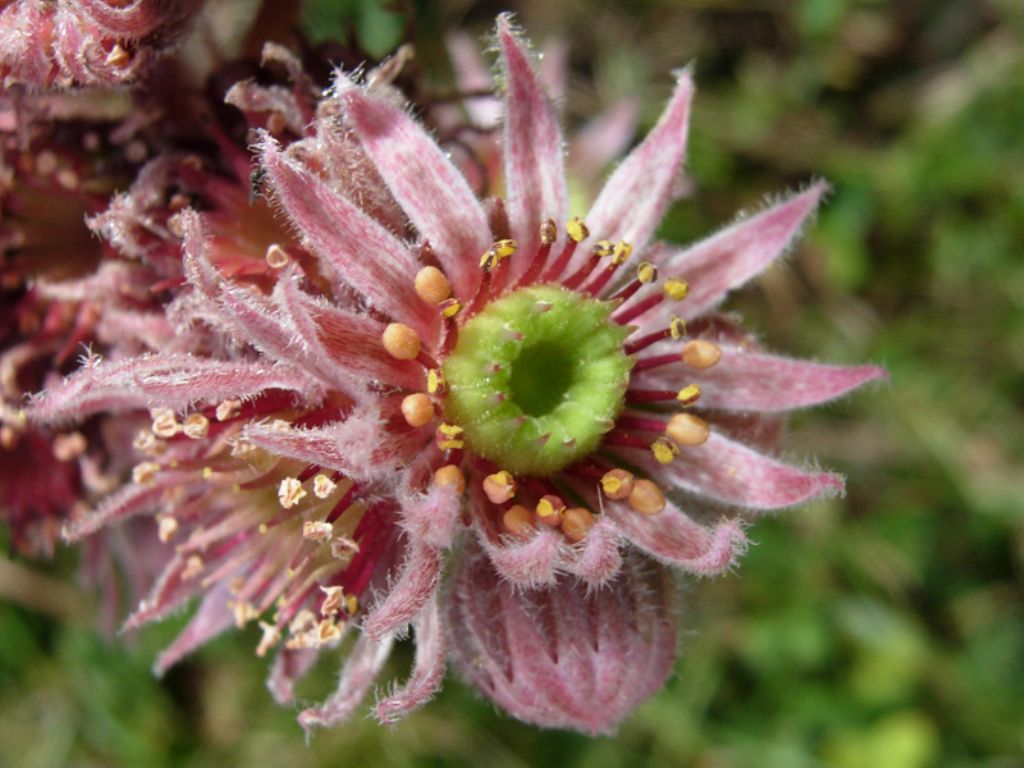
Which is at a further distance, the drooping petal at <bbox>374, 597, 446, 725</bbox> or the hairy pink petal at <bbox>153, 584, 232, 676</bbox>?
the hairy pink petal at <bbox>153, 584, 232, 676</bbox>

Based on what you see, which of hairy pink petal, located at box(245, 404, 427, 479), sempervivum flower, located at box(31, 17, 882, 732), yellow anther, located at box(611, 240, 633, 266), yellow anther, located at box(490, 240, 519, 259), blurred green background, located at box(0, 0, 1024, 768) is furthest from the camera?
blurred green background, located at box(0, 0, 1024, 768)

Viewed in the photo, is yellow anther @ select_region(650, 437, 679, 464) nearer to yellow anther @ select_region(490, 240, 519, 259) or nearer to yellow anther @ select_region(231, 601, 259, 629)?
yellow anther @ select_region(490, 240, 519, 259)

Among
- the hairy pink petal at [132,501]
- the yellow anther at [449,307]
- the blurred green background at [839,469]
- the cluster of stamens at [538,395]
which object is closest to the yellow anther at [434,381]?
the cluster of stamens at [538,395]

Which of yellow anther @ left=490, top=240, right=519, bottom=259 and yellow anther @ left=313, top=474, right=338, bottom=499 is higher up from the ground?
yellow anther @ left=490, top=240, right=519, bottom=259

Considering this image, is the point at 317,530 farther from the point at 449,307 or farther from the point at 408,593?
the point at 449,307

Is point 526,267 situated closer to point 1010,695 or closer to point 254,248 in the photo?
point 254,248

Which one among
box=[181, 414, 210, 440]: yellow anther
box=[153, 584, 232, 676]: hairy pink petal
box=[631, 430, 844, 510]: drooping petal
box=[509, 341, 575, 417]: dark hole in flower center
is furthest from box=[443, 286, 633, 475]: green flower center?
box=[153, 584, 232, 676]: hairy pink petal

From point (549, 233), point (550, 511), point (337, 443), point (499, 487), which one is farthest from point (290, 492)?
point (549, 233)

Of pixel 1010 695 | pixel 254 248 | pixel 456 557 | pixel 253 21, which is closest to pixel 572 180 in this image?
pixel 253 21
